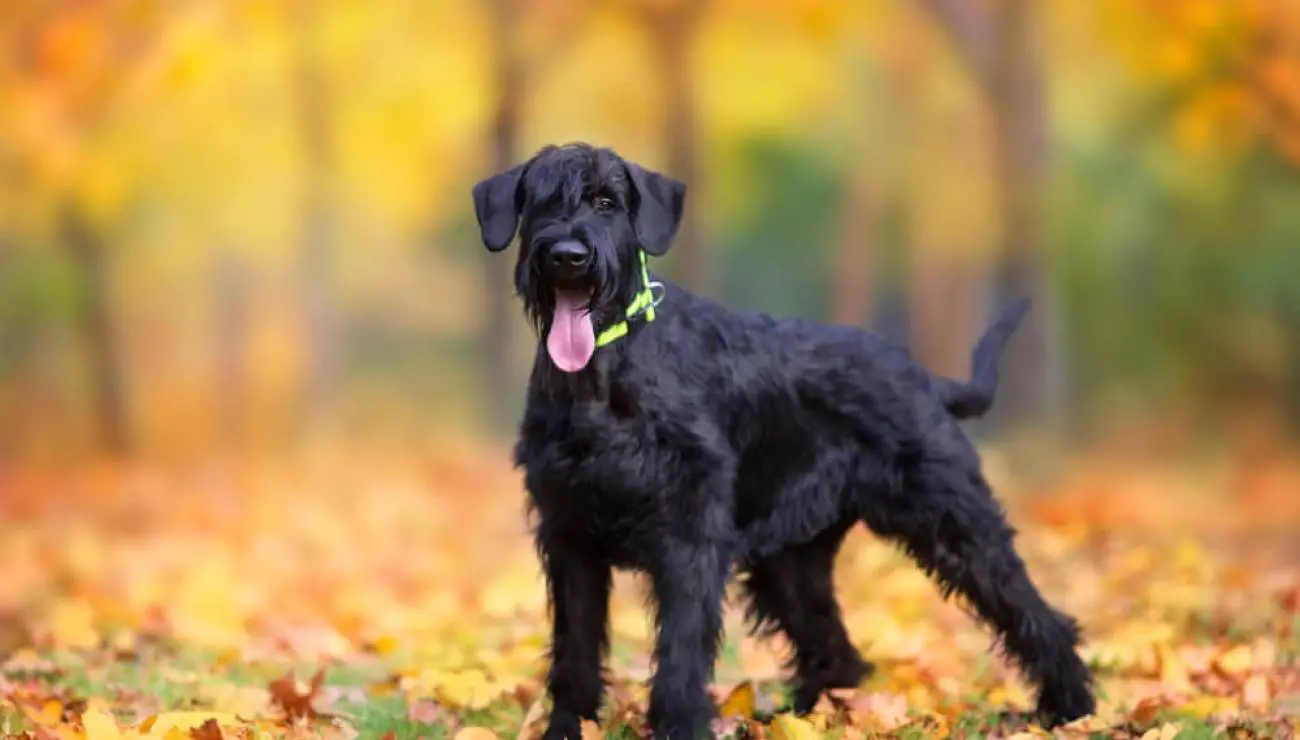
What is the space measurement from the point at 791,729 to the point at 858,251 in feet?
50.8

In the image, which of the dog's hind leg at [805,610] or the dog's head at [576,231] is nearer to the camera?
the dog's head at [576,231]

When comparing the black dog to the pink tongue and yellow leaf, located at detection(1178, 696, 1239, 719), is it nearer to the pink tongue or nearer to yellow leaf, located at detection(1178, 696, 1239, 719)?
the pink tongue

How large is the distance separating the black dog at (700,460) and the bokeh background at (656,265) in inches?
67.4

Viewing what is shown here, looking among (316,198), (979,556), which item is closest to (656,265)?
(316,198)

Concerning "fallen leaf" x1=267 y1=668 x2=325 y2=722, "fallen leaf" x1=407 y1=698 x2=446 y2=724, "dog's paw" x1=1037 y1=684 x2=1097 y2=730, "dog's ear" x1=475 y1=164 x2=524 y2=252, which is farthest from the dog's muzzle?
"dog's paw" x1=1037 y1=684 x2=1097 y2=730

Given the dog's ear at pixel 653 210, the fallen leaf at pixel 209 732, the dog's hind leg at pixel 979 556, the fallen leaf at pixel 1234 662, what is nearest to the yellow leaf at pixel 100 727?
the fallen leaf at pixel 209 732

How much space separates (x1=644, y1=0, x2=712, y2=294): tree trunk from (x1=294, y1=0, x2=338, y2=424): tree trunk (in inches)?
159

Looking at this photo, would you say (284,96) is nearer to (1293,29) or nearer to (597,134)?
(597,134)

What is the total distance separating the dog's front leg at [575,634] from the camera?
13.9 ft

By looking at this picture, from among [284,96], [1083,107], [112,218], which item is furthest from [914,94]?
[112,218]

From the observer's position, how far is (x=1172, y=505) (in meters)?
11.3

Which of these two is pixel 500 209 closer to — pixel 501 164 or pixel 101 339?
pixel 501 164

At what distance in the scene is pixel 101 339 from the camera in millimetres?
17078

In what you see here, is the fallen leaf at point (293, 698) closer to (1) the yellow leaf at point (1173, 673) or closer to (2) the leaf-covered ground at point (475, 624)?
(2) the leaf-covered ground at point (475, 624)
